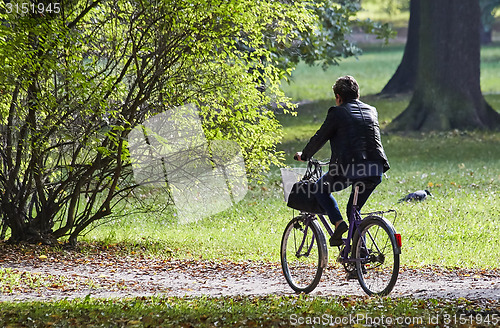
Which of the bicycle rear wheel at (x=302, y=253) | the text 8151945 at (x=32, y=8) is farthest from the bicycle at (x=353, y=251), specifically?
the text 8151945 at (x=32, y=8)

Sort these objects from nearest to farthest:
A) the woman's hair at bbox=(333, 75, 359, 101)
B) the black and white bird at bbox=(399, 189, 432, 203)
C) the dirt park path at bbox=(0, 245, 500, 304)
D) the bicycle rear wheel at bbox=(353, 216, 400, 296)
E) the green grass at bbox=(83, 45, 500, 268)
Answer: the bicycle rear wheel at bbox=(353, 216, 400, 296)
the woman's hair at bbox=(333, 75, 359, 101)
the dirt park path at bbox=(0, 245, 500, 304)
the green grass at bbox=(83, 45, 500, 268)
the black and white bird at bbox=(399, 189, 432, 203)

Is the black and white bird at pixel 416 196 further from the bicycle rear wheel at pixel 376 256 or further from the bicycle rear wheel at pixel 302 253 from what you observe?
the bicycle rear wheel at pixel 376 256

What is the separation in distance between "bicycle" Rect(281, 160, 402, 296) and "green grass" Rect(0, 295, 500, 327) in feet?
0.79

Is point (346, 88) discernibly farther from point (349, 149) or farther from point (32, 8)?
point (32, 8)

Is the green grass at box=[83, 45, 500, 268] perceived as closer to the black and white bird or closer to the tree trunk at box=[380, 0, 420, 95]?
the black and white bird

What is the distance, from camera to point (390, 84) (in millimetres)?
32188

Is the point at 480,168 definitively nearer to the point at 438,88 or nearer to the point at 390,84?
the point at 438,88

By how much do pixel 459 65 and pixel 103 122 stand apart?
16.8 m

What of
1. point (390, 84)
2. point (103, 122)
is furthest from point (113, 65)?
point (390, 84)

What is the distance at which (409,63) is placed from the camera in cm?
3106

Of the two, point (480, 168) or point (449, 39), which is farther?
point (449, 39)

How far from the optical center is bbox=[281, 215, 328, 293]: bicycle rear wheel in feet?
22.7

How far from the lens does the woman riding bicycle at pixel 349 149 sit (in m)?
6.39

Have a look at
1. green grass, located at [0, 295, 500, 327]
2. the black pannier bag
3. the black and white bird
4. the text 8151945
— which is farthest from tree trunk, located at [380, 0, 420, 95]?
green grass, located at [0, 295, 500, 327]
